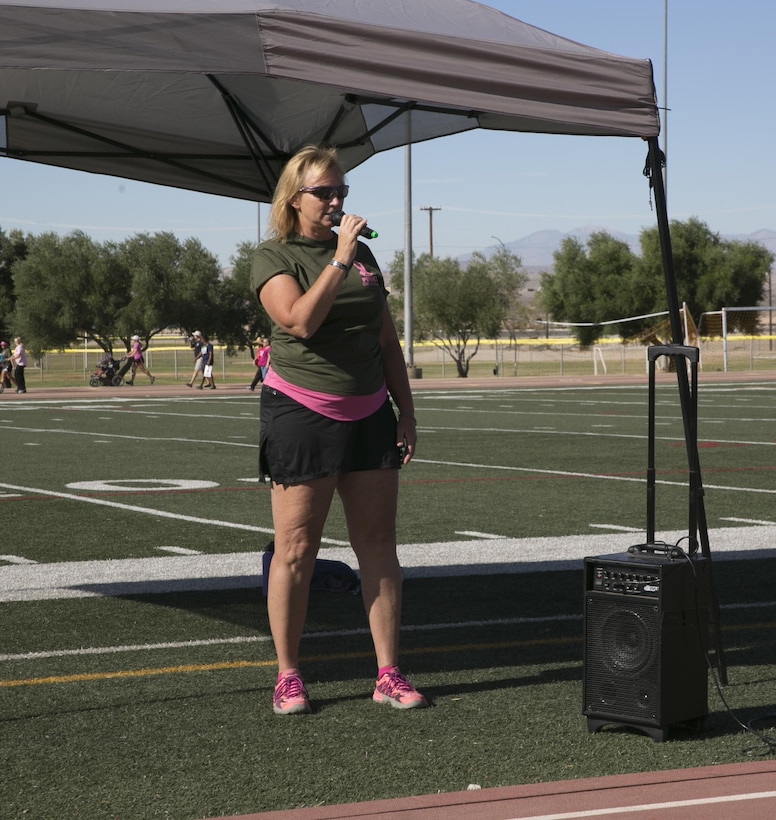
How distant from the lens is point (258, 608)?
7.57 m

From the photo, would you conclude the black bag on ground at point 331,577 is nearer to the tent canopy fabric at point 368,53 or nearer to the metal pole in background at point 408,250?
the tent canopy fabric at point 368,53

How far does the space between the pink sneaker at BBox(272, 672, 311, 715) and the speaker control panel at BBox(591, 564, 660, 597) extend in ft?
3.81

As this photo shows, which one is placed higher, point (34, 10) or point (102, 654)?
point (34, 10)

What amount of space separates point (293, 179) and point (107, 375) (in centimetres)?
4251

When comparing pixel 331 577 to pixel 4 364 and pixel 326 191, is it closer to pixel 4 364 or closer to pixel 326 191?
pixel 326 191

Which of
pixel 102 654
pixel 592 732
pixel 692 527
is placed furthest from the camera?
pixel 102 654

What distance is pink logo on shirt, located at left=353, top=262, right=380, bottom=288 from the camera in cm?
533

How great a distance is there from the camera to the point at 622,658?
5117 millimetres

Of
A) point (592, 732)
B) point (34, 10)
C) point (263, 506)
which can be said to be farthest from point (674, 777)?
point (263, 506)

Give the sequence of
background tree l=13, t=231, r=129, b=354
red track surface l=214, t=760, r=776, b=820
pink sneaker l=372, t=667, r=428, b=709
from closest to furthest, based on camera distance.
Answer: red track surface l=214, t=760, r=776, b=820, pink sneaker l=372, t=667, r=428, b=709, background tree l=13, t=231, r=129, b=354

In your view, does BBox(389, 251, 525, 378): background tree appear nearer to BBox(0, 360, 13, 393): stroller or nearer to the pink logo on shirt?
BBox(0, 360, 13, 393): stroller

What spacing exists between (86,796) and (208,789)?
1.22 feet

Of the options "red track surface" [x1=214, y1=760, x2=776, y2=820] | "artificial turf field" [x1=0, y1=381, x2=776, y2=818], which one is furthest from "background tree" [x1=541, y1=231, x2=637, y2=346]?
"red track surface" [x1=214, y1=760, x2=776, y2=820]

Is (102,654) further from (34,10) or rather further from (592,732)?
(34,10)
